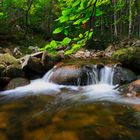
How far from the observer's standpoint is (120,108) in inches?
326

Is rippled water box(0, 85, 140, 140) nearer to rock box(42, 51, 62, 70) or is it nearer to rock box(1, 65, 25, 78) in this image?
rock box(1, 65, 25, 78)

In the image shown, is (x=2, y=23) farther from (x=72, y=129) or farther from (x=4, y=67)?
(x=72, y=129)

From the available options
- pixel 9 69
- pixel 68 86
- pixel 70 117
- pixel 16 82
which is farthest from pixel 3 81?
pixel 70 117

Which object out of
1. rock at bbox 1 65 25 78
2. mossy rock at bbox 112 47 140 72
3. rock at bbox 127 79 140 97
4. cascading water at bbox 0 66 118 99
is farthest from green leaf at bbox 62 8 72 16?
mossy rock at bbox 112 47 140 72

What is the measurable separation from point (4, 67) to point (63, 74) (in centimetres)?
271

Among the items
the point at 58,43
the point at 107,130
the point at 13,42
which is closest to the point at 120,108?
the point at 107,130

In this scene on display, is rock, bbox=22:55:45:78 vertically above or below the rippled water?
above

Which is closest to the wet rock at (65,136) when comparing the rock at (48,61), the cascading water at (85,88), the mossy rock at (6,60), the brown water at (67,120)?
the brown water at (67,120)

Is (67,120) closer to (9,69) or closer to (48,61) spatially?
(9,69)

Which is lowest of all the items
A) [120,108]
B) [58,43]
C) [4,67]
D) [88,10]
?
[120,108]

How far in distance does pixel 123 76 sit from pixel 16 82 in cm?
470

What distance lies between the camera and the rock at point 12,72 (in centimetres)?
1201

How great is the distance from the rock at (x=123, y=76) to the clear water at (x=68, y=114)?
1.85 feet

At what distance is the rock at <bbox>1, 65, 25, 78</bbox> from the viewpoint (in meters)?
12.0
